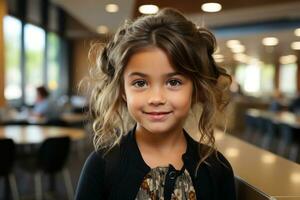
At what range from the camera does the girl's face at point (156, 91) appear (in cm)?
96

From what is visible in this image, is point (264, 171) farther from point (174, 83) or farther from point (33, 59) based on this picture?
point (33, 59)

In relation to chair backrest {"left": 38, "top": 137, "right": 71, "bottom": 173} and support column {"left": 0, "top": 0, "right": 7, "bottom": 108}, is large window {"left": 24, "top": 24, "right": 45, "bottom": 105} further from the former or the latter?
chair backrest {"left": 38, "top": 137, "right": 71, "bottom": 173}

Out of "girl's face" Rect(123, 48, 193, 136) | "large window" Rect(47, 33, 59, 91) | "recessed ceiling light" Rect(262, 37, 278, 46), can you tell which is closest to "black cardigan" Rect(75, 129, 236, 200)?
"girl's face" Rect(123, 48, 193, 136)

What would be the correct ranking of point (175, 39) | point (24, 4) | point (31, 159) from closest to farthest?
point (175, 39)
point (31, 159)
point (24, 4)

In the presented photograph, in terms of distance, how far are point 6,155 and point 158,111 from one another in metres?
2.88

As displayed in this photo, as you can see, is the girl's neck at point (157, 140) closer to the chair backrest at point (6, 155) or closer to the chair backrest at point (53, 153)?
the chair backrest at point (6, 155)

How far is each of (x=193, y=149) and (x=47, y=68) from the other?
9.71 metres

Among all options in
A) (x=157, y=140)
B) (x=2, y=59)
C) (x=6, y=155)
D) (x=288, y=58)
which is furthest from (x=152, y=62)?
(x=288, y=58)

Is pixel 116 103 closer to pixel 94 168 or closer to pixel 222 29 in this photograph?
pixel 94 168

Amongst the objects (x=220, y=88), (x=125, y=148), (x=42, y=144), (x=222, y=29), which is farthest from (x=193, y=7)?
(x=222, y=29)

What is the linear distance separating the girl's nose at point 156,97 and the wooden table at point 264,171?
12.3 inches

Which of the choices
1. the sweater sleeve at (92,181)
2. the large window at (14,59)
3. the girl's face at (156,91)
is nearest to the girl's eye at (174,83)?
the girl's face at (156,91)

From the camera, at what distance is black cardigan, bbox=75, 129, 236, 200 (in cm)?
101

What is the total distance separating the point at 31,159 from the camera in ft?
13.6
